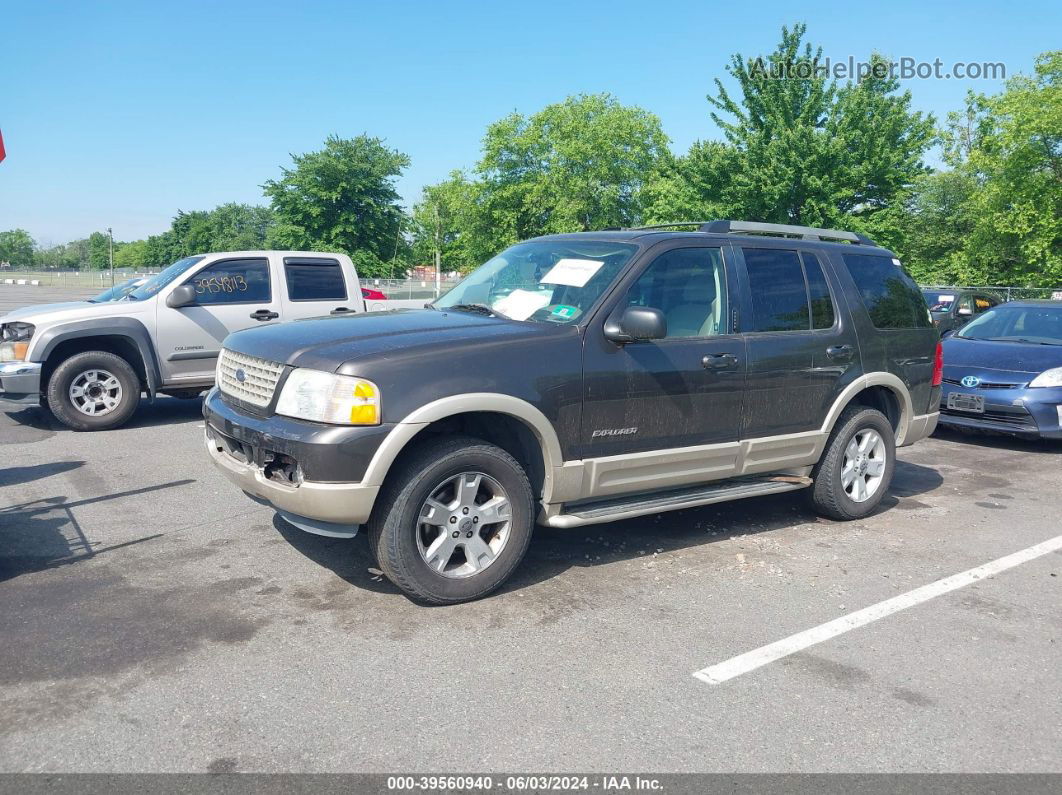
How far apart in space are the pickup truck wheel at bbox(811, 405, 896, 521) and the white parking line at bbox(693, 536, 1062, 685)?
3.37 feet

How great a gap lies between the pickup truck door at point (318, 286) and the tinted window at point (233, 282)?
9.3 inches

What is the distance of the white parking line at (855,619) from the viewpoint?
12.2 ft

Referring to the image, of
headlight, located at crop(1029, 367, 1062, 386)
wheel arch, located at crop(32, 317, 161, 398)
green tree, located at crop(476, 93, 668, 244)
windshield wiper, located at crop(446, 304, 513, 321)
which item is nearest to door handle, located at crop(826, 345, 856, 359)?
windshield wiper, located at crop(446, 304, 513, 321)

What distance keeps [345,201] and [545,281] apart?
121 ft

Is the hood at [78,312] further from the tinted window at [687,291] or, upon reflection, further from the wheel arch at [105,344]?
the tinted window at [687,291]

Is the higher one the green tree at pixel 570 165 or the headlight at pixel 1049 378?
the green tree at pixel 570 165

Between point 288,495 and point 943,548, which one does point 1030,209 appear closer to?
point 943,548

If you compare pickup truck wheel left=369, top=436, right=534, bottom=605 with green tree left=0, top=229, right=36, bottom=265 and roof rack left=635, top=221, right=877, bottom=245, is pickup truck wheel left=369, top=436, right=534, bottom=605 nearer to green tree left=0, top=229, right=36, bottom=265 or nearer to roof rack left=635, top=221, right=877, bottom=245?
roof rack left=635, top=221, right=877, bottom=245

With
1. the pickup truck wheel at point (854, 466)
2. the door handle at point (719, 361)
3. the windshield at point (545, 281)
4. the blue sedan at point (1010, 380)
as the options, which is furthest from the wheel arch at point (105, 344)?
the blue sedan at point (1010, 380)

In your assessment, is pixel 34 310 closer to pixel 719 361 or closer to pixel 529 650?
pixel 719 361

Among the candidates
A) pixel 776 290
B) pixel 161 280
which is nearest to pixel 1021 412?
pixel 776 290

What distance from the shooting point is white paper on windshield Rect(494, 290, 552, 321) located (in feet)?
16.3

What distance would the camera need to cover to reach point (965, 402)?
9.20 meters

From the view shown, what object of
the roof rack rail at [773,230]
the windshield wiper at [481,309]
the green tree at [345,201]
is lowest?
the windshield wiper at [481,309]
